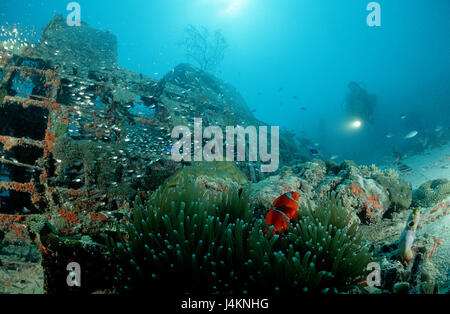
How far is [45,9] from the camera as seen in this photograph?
103 m

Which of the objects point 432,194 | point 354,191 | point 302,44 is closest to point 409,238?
point 354,191

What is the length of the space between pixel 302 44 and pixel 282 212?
158 metres

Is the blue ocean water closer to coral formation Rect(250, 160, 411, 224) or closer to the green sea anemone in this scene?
coral formation Rect(250, 160, 411, 224)

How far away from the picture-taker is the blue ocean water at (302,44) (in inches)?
3433

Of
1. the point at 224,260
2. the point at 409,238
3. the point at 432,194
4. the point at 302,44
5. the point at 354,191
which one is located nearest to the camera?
the point at 224,260

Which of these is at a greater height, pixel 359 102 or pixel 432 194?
pixel 359 102

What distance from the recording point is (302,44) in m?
136

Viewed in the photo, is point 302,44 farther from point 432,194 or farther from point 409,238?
point 409,238

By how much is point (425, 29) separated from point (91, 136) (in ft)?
457

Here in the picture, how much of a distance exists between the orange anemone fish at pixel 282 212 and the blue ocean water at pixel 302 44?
52.1 meters

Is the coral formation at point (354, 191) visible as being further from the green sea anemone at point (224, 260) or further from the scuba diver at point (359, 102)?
the scuba diver at point (359, 102)

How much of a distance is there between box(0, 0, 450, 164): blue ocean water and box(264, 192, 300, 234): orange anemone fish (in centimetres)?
5205

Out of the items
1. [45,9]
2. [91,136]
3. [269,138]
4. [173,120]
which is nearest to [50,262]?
[91,136]
